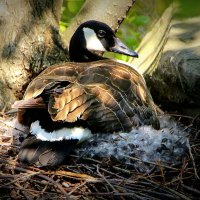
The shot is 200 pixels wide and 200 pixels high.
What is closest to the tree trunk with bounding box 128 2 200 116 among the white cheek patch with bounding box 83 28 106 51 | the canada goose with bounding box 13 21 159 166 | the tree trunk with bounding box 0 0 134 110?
the canada goose with bounding box 13 21 159 166

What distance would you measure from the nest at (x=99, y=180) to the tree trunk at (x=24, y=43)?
3.50 feet

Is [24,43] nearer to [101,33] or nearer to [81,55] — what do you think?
[81,55]

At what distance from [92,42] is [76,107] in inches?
56.1

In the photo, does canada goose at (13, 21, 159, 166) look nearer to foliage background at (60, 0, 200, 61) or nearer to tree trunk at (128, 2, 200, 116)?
tree trunk at (128, 2, 200, 116)

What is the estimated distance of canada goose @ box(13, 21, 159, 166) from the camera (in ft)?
10.4

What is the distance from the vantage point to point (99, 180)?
3016mm

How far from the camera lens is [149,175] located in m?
3.15

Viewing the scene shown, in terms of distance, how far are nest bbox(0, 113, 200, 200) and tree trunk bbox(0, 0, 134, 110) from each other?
1065 mm

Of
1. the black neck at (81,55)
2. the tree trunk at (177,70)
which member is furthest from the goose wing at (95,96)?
the black neck at (81,55)

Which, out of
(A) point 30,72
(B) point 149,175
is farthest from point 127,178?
→ (A) point 30,72

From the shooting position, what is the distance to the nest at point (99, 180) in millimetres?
2885

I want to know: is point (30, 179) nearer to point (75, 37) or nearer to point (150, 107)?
point (150, 107)

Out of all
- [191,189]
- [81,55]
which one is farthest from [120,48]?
[191,189]

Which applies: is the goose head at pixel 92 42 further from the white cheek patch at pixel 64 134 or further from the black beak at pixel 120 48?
the white cheek patch at pixel 64 134
